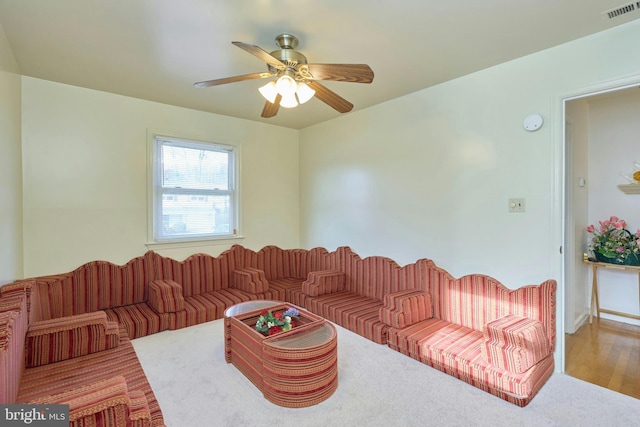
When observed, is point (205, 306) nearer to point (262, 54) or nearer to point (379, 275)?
point (379, 275)

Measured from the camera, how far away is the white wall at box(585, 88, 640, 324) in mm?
3527

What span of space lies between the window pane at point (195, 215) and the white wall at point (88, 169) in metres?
0.22

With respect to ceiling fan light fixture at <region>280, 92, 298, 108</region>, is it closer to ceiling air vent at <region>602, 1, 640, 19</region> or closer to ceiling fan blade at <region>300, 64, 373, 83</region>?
ceiling fan blade at <region>300, 64, 373, 83</region>

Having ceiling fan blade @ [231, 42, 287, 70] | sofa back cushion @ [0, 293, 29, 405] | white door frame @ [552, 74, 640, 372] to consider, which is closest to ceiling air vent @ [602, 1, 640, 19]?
white door frame @ [552, 74, 640, 372]

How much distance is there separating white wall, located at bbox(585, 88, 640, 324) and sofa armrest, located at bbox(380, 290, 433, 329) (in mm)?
2432

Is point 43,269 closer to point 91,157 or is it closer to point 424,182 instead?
point 91,157

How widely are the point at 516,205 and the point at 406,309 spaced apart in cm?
134

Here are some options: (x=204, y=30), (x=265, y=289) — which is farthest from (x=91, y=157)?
(x=265, y=289)

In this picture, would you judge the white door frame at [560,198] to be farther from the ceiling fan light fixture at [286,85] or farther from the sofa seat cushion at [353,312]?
the ceiling fan light fixture at [286,85]

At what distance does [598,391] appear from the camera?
7.28 feet

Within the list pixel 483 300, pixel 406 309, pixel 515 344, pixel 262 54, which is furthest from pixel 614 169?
pixel 262 54

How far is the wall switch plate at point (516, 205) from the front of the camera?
2612mm

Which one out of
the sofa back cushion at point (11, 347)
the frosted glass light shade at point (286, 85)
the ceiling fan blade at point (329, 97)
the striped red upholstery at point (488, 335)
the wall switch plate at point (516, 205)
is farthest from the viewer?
the wall switch plate at point (516, 205)

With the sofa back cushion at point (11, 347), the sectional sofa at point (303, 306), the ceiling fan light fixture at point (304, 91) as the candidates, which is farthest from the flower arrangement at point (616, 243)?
the sofa back cushion at point (11, 347)
